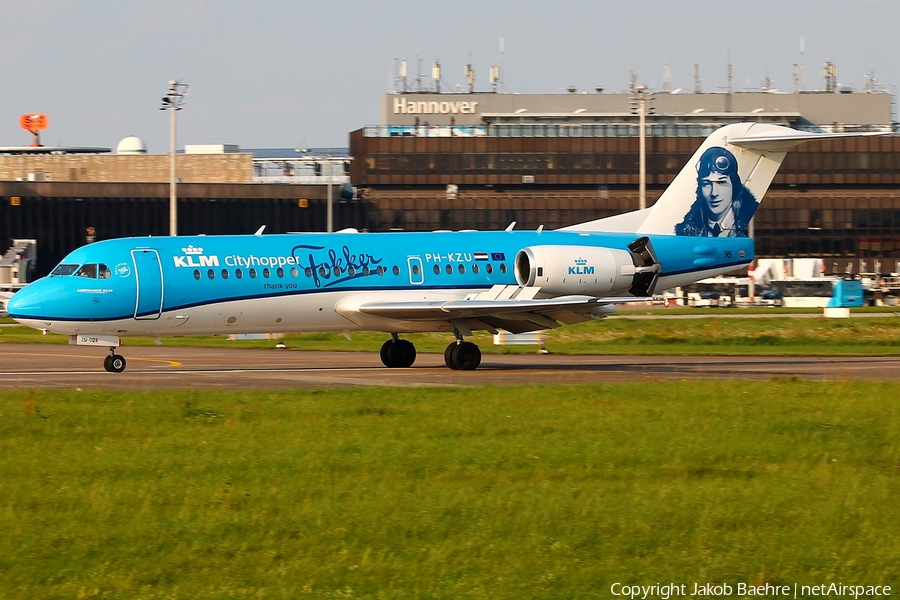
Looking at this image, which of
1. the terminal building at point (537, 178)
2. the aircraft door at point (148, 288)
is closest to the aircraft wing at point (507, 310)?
the aircraft door at point (148, 288)

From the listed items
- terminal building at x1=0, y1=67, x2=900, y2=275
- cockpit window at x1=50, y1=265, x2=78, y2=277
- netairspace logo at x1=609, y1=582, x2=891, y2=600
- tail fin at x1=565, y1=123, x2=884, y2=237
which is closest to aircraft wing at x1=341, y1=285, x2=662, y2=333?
tail fin at x1=565, y1=123, x2=884, y2=237

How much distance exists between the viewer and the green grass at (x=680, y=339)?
4009cm

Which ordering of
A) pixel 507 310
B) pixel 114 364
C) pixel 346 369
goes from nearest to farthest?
1. pixel 114 364
2. pixel 507 310
3. pixel 346 369

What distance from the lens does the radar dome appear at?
364ft

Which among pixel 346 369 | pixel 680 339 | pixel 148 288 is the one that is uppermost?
pixel 148 288

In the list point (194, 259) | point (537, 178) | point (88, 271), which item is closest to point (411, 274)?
point (194, 259)

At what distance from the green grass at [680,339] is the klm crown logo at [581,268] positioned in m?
9.16

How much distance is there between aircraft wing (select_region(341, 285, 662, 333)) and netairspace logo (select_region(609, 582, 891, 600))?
1759 cm

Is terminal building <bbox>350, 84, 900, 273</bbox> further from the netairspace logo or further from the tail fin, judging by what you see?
the netairspace logo

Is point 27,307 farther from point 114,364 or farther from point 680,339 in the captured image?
point 680,339

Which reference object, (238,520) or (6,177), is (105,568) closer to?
(238,520)

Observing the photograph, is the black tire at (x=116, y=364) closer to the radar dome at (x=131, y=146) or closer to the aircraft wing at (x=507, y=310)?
the aircraft wing at (x=507, y=310)

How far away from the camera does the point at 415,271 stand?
29.1 meters

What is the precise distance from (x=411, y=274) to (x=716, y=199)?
944 cm
